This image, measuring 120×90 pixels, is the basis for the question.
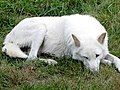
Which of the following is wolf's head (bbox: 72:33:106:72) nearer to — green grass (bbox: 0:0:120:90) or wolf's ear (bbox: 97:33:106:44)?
wolf's ear (bbox: 97:33:106:44)

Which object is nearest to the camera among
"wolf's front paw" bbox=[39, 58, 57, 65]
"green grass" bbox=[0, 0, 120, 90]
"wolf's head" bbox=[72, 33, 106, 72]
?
"green grass" bbox=[0, 0, 120, 90]

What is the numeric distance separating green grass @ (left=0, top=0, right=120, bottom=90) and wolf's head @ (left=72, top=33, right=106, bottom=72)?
0.11m

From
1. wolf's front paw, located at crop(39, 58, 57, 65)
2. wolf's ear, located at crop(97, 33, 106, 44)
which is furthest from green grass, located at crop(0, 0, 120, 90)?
wolf's ear, located at crop(97, 33, 106, 44)

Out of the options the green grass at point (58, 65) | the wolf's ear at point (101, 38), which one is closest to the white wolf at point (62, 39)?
the wolf's ear at point (101, 38)

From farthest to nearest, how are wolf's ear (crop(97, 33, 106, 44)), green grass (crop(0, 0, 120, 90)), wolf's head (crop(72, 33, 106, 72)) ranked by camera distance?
wolf's ear (crop(97, 33, 106, 44)) < wolf's head (crop(72, 33, 106, 72)) < green grass (crop(0, 0, 120, 90))

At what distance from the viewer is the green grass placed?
21.6 ft

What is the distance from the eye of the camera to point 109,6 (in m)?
9.23

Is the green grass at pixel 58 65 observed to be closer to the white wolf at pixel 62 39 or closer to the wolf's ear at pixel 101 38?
the white wolf at pixel 62 39

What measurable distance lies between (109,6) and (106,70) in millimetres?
2403

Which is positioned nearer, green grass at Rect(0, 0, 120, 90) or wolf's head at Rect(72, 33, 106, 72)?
green grass at Rect(0, 0, 120, 90)

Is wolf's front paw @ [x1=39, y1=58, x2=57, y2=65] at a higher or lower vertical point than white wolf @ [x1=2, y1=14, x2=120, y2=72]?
lower

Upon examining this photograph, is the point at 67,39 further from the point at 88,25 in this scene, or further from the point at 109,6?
the point at 109,6

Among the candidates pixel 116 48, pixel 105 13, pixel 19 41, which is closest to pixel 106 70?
pixel 116 48

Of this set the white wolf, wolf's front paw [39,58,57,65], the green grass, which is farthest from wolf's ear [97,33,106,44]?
wolf's front paw [39,58,57,65]
